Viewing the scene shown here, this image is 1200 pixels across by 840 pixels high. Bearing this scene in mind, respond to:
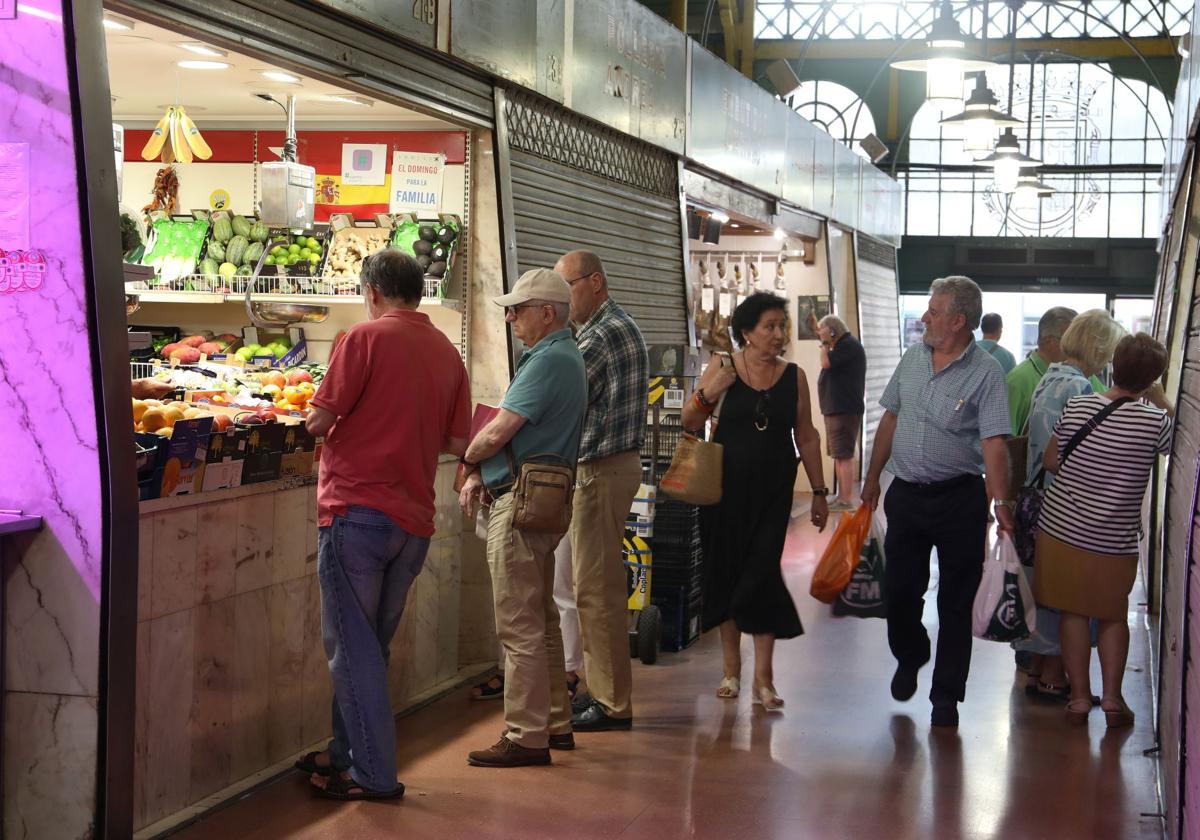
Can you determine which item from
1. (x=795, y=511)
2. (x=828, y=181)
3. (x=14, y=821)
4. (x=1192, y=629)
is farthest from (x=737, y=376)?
(x=828, y=181)

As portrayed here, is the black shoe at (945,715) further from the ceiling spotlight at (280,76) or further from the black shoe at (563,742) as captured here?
the ceiling spotlight at (280,76)

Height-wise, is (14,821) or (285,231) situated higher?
(285,231)

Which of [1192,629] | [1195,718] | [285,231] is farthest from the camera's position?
[285,231]

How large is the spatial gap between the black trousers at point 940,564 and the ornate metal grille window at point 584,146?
249cm

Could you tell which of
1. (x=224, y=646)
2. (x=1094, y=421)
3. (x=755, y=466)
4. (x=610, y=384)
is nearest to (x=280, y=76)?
(x=610, y=384)

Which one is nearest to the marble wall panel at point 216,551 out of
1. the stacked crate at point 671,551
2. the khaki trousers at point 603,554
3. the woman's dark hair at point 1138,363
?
the khaki trousers at point 603,554

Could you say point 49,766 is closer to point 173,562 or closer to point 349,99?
point 173,562

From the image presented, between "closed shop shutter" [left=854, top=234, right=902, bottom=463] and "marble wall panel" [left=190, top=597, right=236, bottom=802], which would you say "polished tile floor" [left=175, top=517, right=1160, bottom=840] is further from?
"closed shop shutter" [left=854, top=234, right=902, bottom=463]

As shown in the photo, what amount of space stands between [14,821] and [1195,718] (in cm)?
308

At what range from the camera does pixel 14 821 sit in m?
3.89

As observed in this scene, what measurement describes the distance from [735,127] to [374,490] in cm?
668

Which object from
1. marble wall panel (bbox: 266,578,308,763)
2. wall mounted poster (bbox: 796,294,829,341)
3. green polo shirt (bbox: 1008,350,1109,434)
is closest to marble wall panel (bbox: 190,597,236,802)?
marble wall panel (bbox: 266,578,308,763)

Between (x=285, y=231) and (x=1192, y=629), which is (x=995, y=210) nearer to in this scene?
(x=285, y=231)

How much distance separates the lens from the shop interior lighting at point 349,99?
6.00m
